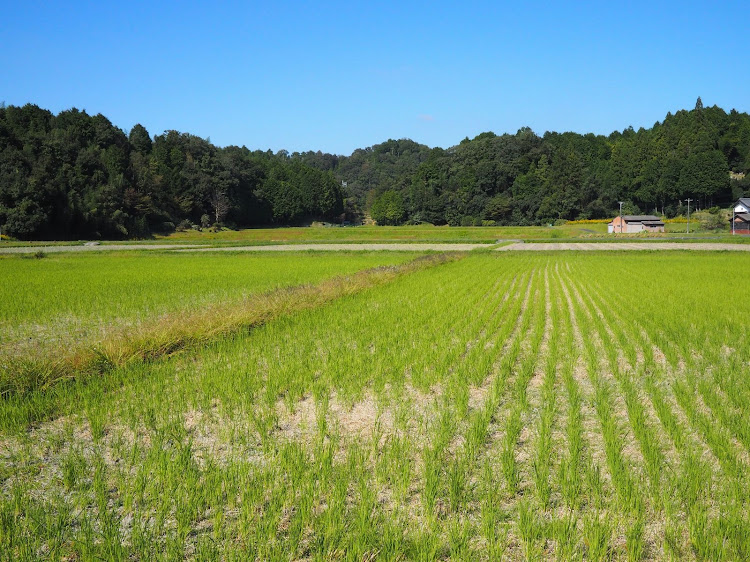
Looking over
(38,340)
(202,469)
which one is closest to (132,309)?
(38,340)

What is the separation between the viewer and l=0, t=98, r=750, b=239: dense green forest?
55688 mm

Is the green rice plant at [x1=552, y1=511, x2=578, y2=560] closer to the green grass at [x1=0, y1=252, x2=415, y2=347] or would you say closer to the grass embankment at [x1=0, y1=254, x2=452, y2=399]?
the grass embankment at [x1=0, y1=254, x2=452, y2=399]

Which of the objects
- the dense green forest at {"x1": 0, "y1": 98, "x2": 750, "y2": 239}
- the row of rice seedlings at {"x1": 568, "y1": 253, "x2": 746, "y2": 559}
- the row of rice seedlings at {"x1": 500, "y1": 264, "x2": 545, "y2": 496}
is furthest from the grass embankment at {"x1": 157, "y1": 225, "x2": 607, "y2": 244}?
the row of rice seedlings at {"x1": 568, "y1": 253, "x2": 746, "y2": 559}

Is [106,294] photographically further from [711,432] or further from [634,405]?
[711,432]

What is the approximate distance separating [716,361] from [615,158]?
98.6 metres

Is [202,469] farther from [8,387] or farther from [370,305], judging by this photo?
[370,305]

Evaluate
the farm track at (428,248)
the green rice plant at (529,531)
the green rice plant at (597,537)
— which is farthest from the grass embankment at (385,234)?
the green rice plant at (597,537)

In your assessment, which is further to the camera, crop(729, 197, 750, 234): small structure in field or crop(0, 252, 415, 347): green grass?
crop(729, 197, 750, 234): small structure in field

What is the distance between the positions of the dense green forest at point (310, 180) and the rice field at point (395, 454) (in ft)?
176

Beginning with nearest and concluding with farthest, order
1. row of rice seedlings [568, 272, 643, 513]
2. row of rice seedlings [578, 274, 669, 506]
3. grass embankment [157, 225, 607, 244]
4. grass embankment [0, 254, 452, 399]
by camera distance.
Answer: row of rice seedlings [568, 272, 643, 513] → row of rice seedlings [578, 274, 669, 506] → grass embankment [0, 254, 452, 399] → grass embankment [157, 225, 607, 244]

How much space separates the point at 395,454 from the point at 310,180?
302 feet

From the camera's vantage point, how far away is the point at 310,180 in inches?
3693

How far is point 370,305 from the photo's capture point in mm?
12422

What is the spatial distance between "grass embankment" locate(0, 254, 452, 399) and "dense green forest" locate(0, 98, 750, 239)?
39404 mm
